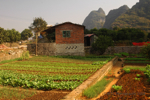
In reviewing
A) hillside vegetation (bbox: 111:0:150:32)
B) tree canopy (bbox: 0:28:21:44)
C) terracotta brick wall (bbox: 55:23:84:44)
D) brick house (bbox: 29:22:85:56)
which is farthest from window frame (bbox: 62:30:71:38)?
hillside vegetation (bbox: 111:0:150:32)

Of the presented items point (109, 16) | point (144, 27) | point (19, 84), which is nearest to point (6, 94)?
point (19, 84)

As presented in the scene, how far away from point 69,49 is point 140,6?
7923cm

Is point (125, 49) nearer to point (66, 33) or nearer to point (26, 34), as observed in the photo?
point (66, 33)

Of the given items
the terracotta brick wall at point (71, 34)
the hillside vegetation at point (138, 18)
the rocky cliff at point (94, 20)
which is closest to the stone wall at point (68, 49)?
the terracotta brick wall at point (71, 34)

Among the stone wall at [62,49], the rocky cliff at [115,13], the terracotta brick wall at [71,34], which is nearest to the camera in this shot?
the stone wall at [62,49]

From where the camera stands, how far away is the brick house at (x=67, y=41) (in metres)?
23.5

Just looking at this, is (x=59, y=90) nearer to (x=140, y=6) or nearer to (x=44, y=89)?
(x=44, y=89)

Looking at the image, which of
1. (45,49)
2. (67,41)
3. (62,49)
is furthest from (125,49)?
(45,49)

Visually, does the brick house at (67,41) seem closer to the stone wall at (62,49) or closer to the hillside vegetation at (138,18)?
the stone wall at (62,49)

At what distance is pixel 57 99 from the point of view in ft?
17.2

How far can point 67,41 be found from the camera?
23.6 meters

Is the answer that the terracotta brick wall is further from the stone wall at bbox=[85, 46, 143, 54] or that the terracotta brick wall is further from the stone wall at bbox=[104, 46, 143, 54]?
the stone wall at bbox=[104, 46, 143, 54]

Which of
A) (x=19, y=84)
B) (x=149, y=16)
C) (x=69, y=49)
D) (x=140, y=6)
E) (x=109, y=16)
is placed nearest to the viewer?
(x=19, y=84)

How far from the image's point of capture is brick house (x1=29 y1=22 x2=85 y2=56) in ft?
77.3
